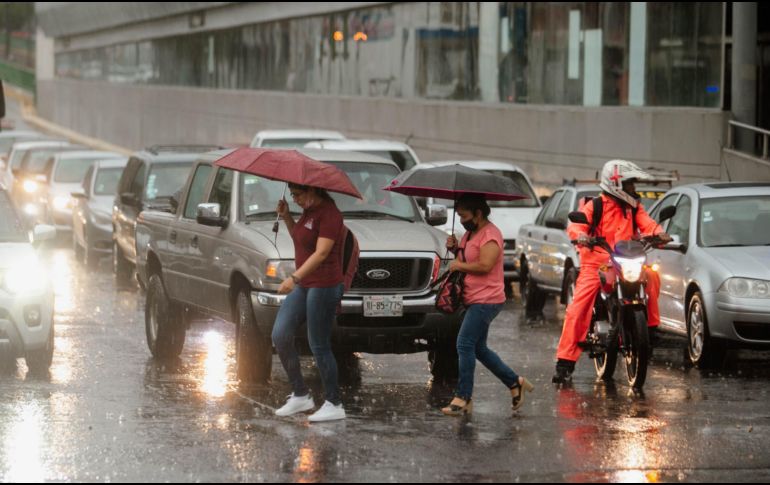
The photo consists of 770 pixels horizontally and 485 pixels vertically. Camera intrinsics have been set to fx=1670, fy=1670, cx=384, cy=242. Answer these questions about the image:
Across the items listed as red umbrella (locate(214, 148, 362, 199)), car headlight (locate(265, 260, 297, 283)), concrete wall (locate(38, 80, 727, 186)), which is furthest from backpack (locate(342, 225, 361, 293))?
concrete wall (locate(38, 80, 727, 186))

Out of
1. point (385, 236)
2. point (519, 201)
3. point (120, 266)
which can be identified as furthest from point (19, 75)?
point (385, 236)

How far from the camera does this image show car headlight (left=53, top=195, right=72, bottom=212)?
30.3m

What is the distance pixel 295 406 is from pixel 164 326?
11.5 ft

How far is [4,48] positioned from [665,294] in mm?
118818

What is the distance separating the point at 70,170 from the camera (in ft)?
102

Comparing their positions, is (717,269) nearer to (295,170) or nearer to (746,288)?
(746,288)

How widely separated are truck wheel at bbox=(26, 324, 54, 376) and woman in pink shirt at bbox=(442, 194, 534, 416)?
367 cm

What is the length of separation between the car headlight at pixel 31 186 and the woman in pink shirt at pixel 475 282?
857 inches

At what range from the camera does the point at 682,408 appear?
11.9 metres

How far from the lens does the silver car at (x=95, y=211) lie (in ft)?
84.4

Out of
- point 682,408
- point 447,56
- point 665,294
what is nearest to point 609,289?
point 682,408

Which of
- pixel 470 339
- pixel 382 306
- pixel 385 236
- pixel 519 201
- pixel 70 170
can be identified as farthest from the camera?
pixel 70 170

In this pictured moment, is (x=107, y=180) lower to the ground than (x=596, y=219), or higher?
lower

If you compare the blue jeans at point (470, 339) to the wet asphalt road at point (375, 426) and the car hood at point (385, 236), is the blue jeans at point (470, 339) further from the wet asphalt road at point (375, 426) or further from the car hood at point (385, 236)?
the car hood at point (385, 236)
